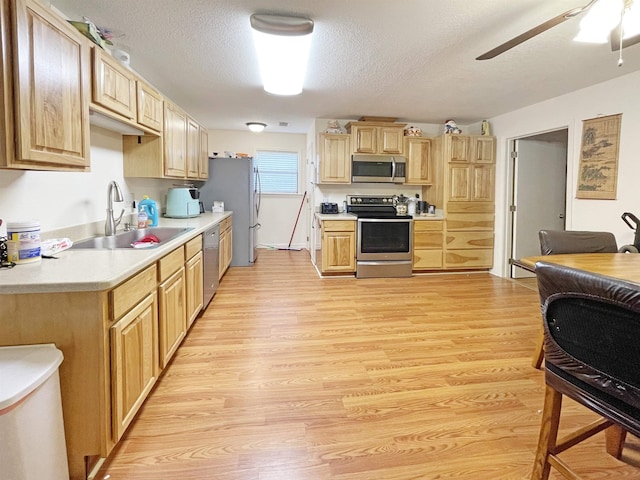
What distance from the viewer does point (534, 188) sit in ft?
15.5

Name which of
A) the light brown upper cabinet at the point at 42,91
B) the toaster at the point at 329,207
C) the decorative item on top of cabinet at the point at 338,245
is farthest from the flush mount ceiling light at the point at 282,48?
the toaster at the point at 329,207

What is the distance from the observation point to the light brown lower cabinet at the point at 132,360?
1396 millimetres

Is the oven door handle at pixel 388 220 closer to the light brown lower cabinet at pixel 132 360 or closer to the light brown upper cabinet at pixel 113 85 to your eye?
the light brown upper cabinet at pixel 113 85

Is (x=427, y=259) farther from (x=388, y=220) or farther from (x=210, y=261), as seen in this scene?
(x=210, y=261)

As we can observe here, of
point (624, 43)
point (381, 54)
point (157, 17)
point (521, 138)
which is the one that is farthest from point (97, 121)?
point (521, 138)

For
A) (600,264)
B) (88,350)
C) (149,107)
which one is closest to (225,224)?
(149,107)

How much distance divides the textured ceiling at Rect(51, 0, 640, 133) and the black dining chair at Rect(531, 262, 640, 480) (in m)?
1.86

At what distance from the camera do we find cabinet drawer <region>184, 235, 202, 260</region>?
263cm

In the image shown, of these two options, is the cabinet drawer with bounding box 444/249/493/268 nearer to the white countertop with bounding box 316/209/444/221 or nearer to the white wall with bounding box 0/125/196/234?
the white countertop with bounding box 316/209/444/221

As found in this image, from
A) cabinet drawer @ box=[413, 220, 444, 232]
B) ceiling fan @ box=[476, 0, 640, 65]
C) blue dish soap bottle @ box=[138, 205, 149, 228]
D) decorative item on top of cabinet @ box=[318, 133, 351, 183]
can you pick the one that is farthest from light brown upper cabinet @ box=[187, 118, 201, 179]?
ceiling fan @ box=[476, 0, 640, 65]

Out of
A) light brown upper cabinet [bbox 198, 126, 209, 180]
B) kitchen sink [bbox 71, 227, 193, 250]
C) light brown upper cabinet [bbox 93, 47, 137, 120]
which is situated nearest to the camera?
light brown upper cabinet [bbox 93, 47, 137, 120]

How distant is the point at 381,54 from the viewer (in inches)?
108

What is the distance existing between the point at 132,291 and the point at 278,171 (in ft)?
18.0

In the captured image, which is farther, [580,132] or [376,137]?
[376,137]
